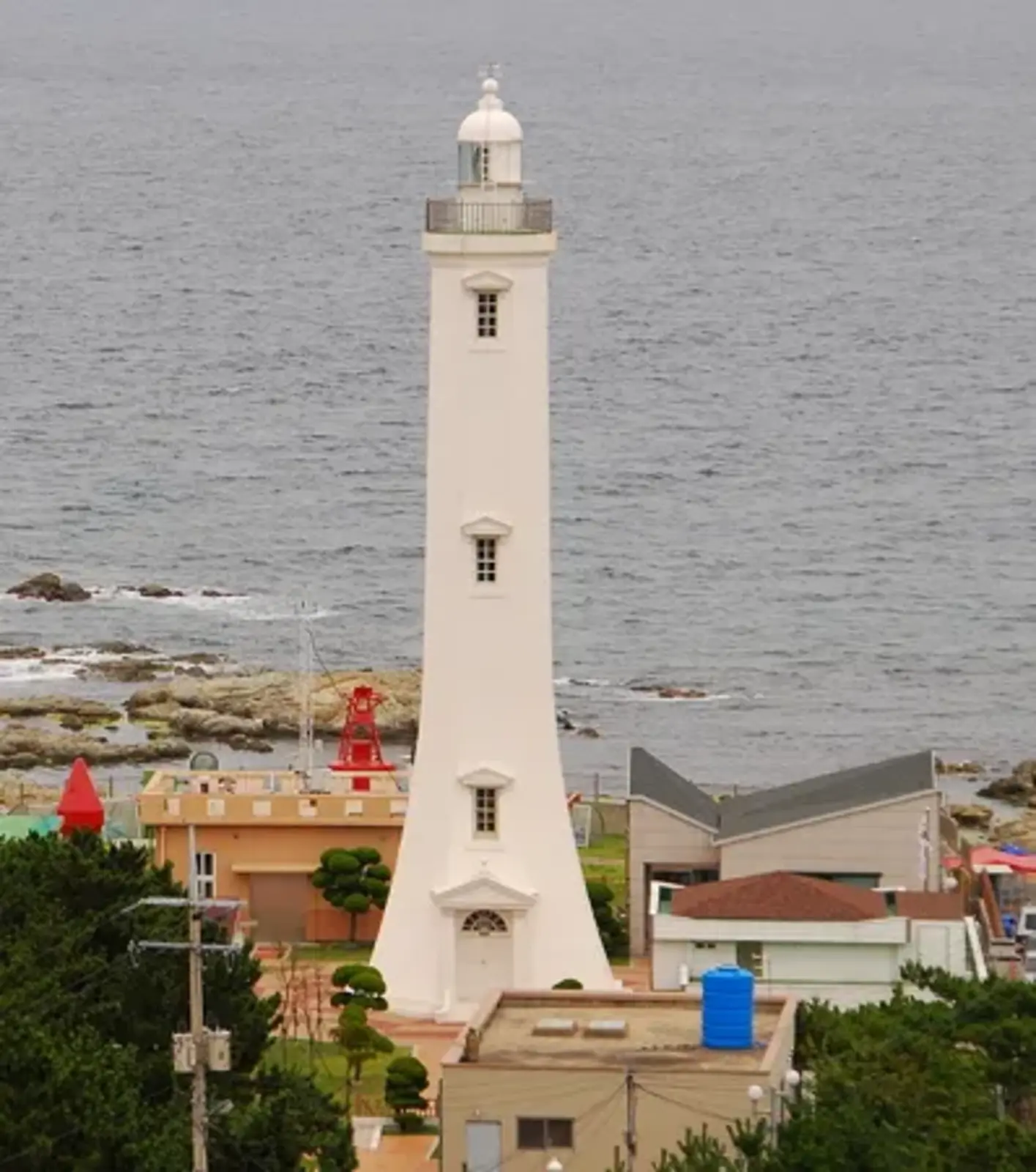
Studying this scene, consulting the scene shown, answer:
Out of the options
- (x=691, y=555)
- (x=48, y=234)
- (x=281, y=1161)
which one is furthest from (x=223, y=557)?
(x=48, y=234)

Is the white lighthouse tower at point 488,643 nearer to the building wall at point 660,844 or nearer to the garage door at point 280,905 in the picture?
the building wall at point 660,844

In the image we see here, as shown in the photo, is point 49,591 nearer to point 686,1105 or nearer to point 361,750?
point 361,750

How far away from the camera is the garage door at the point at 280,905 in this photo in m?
52.8

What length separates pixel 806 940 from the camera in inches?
1861

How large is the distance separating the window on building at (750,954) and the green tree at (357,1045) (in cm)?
366

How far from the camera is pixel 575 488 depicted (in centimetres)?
11512

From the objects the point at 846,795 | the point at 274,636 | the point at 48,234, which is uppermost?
the point at 48,234

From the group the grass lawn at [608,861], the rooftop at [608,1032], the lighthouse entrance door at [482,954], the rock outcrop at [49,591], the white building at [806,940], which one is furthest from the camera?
the rock outcrop at [49,591]

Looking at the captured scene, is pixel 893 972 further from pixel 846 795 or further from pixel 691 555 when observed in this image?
pixel 691 555

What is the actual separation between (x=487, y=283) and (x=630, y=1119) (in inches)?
515

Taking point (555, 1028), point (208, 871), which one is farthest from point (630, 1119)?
point (208, 871)

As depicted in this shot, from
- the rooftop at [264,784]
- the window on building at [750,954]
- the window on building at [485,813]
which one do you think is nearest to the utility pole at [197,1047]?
the window on building at [750,954]

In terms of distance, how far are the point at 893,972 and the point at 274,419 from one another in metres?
83.3

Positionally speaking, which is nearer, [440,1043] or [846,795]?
[440,1043]
